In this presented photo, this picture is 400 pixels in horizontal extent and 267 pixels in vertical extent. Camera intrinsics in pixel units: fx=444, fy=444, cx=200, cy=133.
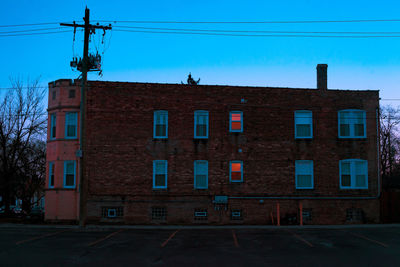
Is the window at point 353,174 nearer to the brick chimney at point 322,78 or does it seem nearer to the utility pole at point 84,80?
the brick chimney at point 322,78

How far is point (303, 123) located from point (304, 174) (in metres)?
3.33

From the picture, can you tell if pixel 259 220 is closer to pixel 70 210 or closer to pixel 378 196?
pixel 378 196

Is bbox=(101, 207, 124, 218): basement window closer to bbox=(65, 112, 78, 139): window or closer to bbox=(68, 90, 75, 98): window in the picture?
bbox=(65, 112, 78, 139): window

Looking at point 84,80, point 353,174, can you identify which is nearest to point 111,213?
point 84,80

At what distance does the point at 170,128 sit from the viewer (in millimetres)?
28188

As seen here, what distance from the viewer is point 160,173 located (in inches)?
1103

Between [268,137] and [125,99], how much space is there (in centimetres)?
947

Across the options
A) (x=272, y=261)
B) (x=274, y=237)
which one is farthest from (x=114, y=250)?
(x=274, y=237)

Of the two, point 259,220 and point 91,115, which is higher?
point 91,115

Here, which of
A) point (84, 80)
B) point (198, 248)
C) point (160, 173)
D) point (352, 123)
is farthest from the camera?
point (352, 123)

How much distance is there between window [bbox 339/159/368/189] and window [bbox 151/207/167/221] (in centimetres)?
1149

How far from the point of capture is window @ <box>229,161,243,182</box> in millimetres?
28234

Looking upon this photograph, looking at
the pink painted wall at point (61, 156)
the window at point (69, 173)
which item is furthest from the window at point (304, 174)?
the window at point (69, 173)

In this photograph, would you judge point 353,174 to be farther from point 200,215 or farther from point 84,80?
point 84,80
